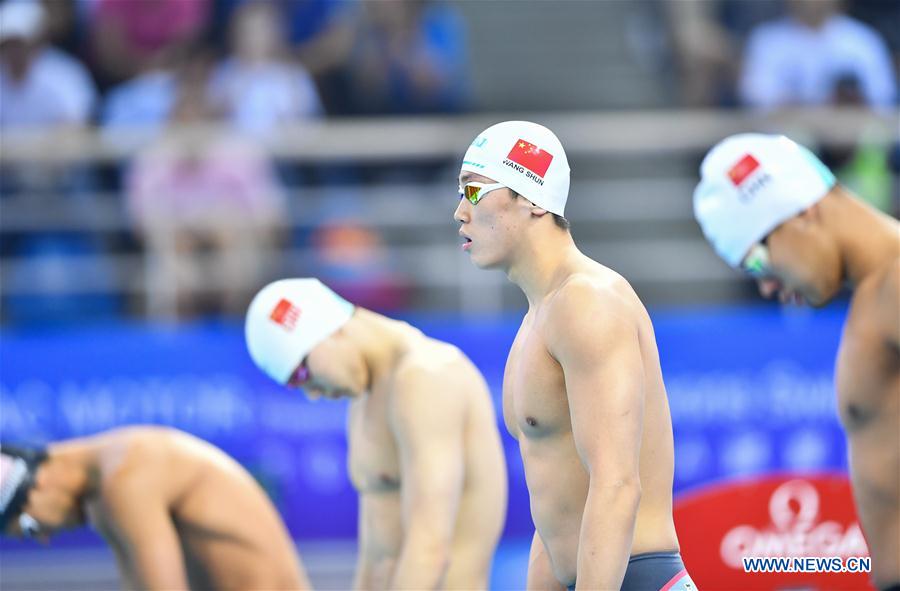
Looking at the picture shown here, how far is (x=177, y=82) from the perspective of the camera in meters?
10.1

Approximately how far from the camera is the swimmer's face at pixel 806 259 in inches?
153

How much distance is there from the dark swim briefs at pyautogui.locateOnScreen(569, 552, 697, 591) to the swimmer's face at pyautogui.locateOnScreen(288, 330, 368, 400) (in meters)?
1.74

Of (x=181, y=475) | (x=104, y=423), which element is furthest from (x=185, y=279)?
(x=181, y=475)

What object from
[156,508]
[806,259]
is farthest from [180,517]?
[806,259]

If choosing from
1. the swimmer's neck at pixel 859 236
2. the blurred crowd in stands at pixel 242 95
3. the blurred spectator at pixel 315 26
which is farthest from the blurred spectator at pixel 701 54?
the swimmer's neck at pixel 859 236

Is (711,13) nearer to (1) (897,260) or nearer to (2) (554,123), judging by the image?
(2) (554,123)

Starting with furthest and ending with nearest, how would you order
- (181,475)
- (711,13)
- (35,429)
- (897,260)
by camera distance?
(711,13), (35,429), (181,475), (897,260)

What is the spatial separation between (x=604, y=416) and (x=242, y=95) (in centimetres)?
724

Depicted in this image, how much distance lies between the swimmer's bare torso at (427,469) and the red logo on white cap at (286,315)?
383 mm

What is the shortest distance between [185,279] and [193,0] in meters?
2.40

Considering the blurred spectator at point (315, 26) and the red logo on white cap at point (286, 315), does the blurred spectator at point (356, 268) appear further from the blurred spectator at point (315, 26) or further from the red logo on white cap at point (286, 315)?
the red logo on white cap at point (286, 315)

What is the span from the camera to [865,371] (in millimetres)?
3865

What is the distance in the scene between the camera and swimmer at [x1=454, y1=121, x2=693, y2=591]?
3.47 meters

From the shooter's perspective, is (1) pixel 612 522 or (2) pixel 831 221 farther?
(2) pixel 831 221
